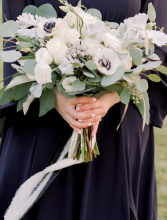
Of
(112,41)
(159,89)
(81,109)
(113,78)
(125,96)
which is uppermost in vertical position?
(112,41)

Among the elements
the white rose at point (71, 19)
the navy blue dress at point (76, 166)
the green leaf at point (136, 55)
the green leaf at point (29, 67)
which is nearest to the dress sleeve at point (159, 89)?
the navy blue dress at point (76, 166)

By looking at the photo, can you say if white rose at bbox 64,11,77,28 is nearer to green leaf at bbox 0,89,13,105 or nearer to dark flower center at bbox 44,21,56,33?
dark flower center at bbox 44,21,56,33

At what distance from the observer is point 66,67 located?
1399mm

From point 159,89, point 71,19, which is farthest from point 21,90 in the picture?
point 159,89

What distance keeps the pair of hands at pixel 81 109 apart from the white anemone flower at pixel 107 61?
0.68 feet

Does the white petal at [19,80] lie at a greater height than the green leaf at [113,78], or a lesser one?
lesser

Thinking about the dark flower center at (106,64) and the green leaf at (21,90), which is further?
the green leaf at (21,90)

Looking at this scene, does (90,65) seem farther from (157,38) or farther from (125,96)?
(157,38)

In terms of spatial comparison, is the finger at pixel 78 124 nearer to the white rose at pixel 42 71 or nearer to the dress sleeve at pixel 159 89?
the white rose at pixel 42 71

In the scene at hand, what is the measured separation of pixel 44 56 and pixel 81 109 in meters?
0.34

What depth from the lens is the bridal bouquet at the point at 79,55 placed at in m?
1.43

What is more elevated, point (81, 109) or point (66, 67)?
point (66, 67)

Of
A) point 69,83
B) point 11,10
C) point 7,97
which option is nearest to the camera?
point 69,83

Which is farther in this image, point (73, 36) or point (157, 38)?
point (157, 38)
